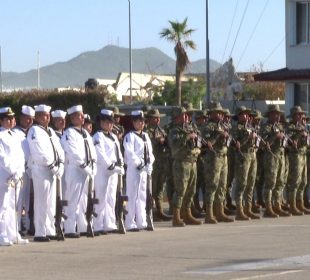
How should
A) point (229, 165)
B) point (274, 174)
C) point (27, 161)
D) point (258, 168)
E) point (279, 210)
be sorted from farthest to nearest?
1. point (258, 168)
2. point (279, 210)
3. point (274, 174)
4. point (229, 165)
5. point (27, 161)

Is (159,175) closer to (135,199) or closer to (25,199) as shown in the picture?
(135,199)

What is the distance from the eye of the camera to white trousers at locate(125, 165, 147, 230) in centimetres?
1912

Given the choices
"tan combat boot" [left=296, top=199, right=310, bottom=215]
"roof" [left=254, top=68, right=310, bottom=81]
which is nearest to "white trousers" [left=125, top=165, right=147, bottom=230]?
"tan combat boot" [left=296, top=199, right=310, bottom=215]

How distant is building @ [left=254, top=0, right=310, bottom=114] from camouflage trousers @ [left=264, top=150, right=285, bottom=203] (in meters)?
17.9

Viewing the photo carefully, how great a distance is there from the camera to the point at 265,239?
17391 millimetres

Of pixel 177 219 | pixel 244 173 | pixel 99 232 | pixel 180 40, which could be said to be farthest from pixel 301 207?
pixel 180 40

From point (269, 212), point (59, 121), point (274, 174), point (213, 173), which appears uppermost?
point (59, 121)

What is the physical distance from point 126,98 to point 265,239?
61.4 meters

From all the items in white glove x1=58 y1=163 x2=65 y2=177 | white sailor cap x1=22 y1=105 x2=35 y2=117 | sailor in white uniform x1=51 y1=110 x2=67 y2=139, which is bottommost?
white glove x1=58 y1=163 x2=65 y2=177

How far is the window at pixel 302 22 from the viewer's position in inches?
1598

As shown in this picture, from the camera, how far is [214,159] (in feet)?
67.7

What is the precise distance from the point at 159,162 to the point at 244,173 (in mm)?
1656

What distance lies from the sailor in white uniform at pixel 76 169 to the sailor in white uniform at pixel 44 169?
476mm

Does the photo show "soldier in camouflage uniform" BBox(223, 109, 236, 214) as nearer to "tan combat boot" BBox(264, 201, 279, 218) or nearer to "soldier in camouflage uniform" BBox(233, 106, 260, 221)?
"soldier in camouflage uniform" BBox(233, 106, 260, 221)
